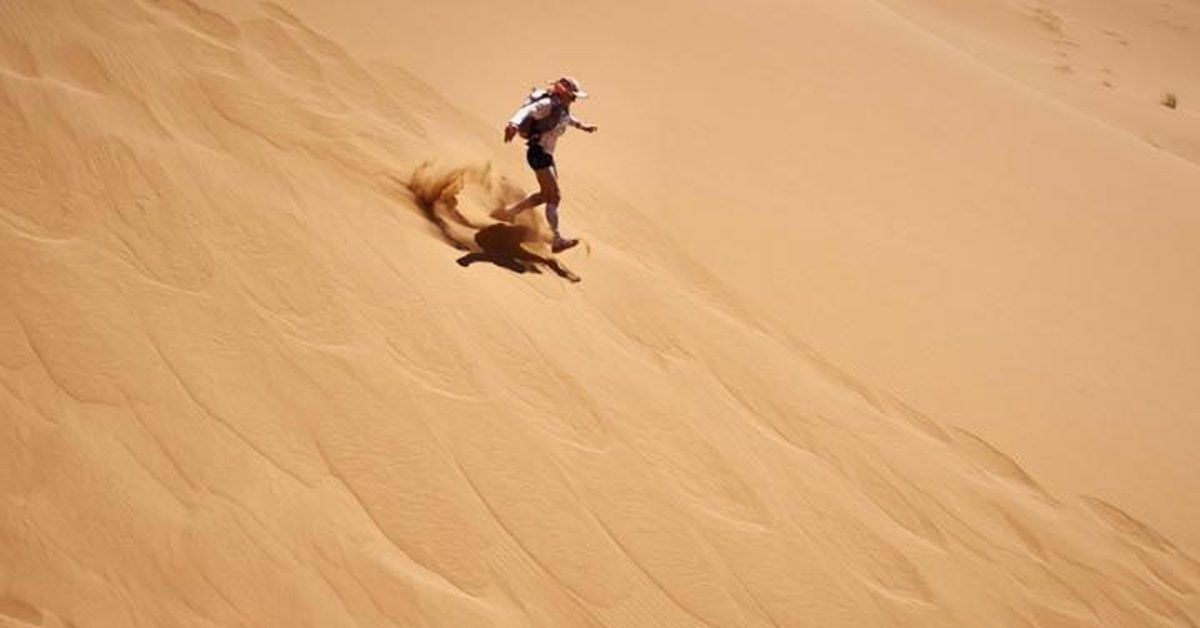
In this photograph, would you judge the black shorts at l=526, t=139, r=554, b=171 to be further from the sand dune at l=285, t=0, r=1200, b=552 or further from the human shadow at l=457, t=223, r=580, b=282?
the sand dune at l=285, t=0, r=1200, b=552

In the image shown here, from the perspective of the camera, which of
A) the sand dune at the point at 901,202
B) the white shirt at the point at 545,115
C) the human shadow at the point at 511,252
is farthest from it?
the sand dune at the point at 901,202

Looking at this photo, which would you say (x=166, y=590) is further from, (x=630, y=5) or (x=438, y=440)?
(x=630, y=5)

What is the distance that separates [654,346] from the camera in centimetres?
371

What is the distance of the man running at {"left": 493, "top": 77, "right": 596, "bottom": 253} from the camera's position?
3936 millimetres

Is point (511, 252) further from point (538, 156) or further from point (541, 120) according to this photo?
point (541, 120)

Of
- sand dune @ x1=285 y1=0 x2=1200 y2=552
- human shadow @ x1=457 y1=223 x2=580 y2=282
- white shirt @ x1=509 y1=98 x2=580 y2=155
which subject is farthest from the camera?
sand dune @ x1=285 y1=0 x2=1200 y2=552

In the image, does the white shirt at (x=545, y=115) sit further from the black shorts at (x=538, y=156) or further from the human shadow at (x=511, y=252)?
the human shadow at (x=511, y=252)

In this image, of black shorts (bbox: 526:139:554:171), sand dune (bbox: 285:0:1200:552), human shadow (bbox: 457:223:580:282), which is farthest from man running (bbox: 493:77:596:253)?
sand dune (bbox: 285:0:1200:552)

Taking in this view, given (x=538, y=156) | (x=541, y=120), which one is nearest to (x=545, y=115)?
(x=541, y=120)

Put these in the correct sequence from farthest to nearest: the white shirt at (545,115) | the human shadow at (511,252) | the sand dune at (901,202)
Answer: the sand dune at (901,202)
the white shirt at (545,115)
the human shadow at (511,252)

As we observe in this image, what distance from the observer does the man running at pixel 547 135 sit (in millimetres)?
3936

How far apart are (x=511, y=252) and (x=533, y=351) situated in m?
0.71

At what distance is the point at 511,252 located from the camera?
3861 mm

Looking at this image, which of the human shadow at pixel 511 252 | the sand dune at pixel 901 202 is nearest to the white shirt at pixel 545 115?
the human shadow at pixel 511 252
